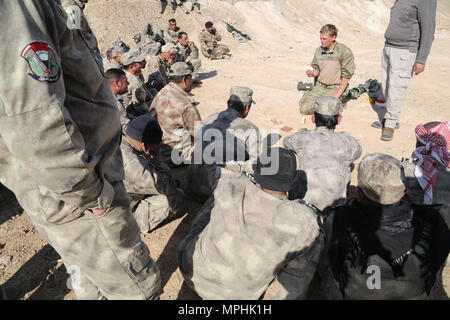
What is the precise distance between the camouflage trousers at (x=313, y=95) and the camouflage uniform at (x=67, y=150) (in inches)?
191

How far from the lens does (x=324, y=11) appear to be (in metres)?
21.7

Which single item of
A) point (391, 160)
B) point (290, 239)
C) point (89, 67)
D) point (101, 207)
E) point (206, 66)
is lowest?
point (206, 66)

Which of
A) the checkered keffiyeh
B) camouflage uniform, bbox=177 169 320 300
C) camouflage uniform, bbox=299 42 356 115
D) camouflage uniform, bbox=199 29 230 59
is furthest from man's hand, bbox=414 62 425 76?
camouflage uniform, bbox=199 29 230 59

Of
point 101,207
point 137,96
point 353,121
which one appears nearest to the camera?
point 101,207

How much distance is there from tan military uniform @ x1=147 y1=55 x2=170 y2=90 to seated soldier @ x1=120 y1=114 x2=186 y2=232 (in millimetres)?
4185

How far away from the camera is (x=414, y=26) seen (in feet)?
14.6

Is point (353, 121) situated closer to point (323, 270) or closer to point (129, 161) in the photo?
point (323, 270)

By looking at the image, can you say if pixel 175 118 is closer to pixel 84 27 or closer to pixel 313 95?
pixel 84 27

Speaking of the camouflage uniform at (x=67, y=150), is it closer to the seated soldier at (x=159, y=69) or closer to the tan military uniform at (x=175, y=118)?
the tan military uniform at (x=175, y=118)

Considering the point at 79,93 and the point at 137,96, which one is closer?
the point at 79,93

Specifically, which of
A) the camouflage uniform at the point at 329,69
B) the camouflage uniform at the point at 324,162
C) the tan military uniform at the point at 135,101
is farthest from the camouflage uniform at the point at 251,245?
the camouflage uniform at the point at 329,69

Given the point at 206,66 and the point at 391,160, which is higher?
the point at 391,160

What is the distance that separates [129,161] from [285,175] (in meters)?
1.68
